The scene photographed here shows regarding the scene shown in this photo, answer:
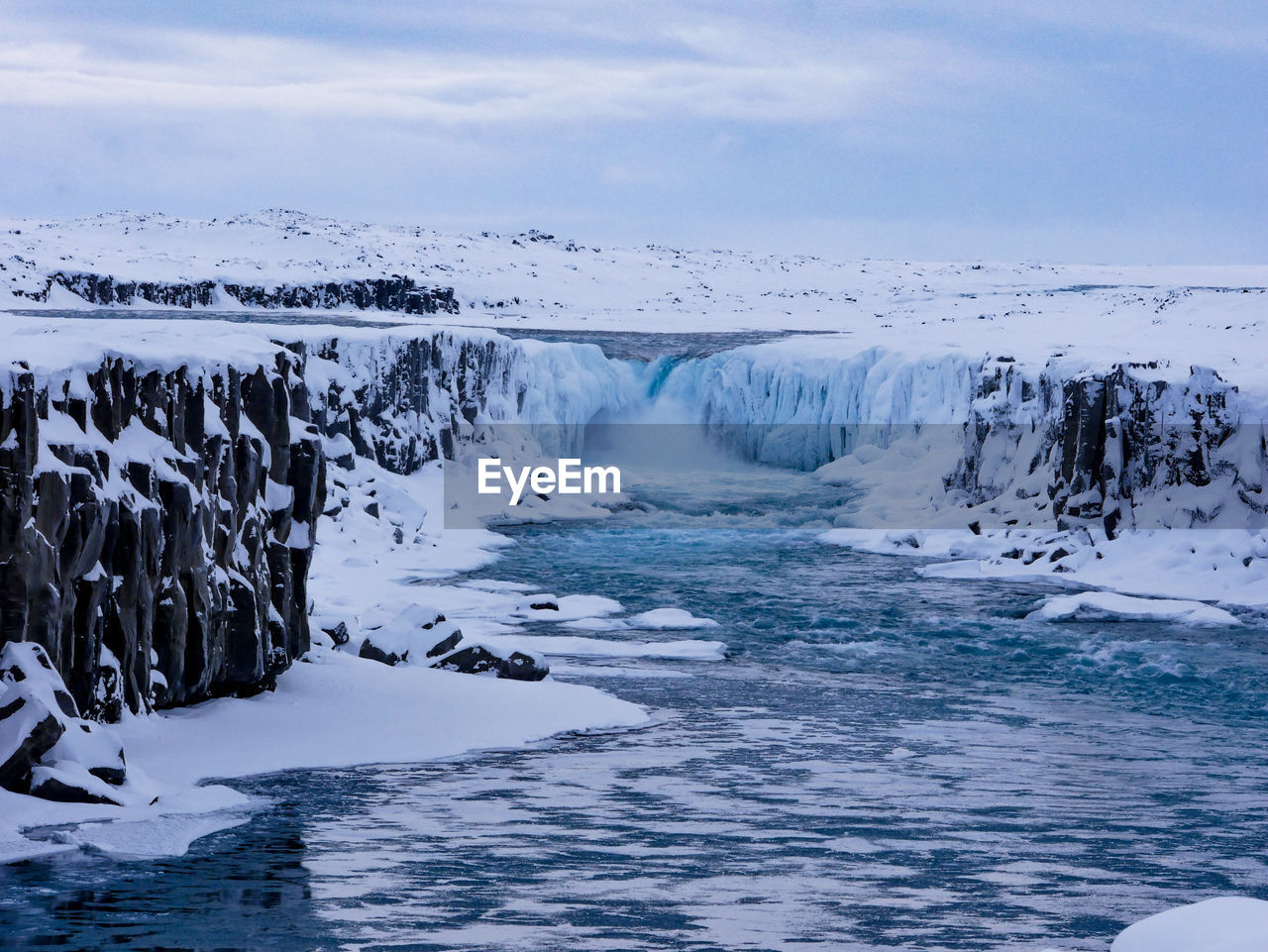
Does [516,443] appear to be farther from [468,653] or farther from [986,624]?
[468,653]

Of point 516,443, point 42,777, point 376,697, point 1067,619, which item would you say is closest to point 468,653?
point 376,697

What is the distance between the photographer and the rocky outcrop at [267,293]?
59.1 m

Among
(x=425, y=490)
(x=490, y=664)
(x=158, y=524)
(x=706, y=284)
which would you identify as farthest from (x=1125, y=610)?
(x=706, y=284)

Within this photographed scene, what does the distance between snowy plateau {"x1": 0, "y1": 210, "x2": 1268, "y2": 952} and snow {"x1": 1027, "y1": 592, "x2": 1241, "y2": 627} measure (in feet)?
0.28

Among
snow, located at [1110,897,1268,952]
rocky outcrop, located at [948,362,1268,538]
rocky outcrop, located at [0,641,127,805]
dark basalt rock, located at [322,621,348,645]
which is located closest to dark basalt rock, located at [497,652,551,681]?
dark basalt rock, located at [322,621,348,645]

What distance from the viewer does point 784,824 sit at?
37.9 ft

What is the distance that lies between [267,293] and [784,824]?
5571cm

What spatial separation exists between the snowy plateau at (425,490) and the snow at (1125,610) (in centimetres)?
8

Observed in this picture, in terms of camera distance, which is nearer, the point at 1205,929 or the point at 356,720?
the point at 1205,929

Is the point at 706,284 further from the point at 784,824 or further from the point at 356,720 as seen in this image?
the point at 784,824

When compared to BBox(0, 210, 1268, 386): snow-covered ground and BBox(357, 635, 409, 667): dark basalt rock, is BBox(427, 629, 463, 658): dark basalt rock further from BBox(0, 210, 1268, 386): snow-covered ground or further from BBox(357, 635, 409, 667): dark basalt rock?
BBox(0, 210, 1268, 386): snow-covered ground

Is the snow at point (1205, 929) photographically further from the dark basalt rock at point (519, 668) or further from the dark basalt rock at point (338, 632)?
the dark basalt rock at point (338, 632)

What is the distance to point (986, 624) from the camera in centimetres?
2227

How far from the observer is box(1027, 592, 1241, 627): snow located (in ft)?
74.2
